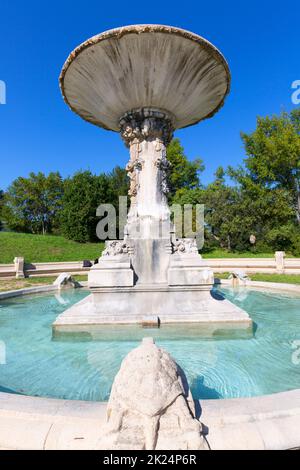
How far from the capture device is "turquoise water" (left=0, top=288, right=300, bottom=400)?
119 inches

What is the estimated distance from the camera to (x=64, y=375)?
11.1 ft

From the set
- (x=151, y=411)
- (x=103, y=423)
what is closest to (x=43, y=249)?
(x=103, y=423)

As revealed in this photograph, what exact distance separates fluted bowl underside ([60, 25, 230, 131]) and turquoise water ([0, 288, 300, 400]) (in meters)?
5.17

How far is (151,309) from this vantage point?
5.82 m

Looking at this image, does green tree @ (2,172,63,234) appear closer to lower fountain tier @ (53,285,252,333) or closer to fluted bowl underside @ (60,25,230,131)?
fluted bowl underside @ (60,25,230,131)

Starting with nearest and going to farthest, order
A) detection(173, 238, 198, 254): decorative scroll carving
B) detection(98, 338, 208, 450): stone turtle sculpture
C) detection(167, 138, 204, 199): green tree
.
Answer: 1. detection(98, 338, 208, 450): stone turtle sculpture
2. detection(173, 238, 198, 254): decorative scroll carving
3. detection(167, 138, 204, 199): green tree

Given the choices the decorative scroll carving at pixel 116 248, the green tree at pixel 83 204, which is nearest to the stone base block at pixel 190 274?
the decorative scroll carving at pixel 116 248

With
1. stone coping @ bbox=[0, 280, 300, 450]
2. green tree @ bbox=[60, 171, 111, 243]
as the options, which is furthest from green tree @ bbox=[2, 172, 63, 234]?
stone coping @ bbox=[0, 280, 300, 450]

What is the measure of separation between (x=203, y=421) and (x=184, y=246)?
15.5ft

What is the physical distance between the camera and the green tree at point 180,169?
3680 centimetres

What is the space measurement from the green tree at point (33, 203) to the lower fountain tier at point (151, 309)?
4018cm

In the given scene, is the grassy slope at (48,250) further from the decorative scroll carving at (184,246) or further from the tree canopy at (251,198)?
the decorative scroll carving at (184,246)

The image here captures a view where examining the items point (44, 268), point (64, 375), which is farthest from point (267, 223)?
point (64, 375)

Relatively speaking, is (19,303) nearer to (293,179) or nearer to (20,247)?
(20,247)
